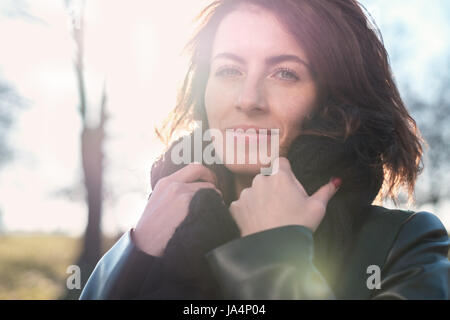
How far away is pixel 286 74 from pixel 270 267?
1035 millimetres

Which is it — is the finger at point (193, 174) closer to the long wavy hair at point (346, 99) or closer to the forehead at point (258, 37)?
the long wavy hair at point (346, 99)

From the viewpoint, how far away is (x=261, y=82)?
232 centimetres

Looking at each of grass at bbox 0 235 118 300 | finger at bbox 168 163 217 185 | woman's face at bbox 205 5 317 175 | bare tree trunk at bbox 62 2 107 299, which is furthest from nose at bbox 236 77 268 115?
grass at bbox 0 235 118 300

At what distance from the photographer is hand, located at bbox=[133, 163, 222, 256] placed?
222 centimetres

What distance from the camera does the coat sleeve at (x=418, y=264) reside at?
1.82 meters

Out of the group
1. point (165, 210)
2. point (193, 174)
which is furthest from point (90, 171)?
point (165, 210)

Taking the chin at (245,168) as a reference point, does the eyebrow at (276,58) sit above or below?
above

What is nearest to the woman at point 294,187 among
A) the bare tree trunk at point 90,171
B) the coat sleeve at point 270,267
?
the coat sleeve at point 270,267

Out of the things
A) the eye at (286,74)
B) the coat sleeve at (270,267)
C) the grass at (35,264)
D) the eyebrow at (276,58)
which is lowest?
the coat sleeve at (270,267)

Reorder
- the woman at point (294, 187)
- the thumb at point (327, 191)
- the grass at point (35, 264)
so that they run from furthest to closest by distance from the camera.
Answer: the grass at point (35, 264), the thumb at point (327, 191), the woman at point (294, 187)
